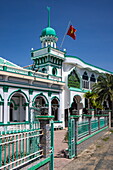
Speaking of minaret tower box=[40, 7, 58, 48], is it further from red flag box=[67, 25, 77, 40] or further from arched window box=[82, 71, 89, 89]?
arched window box=[82, 71, 89, 89]

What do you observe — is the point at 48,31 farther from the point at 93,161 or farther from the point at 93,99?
the point at 93,161

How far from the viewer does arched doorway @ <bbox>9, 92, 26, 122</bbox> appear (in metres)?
20.4

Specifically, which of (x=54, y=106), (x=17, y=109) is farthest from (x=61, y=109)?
(x=17, y=109)

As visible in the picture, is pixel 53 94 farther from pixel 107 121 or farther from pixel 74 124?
pixel 74 124

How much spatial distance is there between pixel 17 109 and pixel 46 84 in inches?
163

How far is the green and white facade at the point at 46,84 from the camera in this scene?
17109 millimetres

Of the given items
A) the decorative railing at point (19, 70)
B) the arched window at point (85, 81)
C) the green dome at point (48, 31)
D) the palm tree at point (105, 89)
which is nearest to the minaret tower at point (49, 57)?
the green dome at point (48, 31)

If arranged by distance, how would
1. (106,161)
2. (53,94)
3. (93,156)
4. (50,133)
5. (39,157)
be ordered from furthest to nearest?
(53,94)
(93,156)
(106,161)
(50,133)
(39,157)

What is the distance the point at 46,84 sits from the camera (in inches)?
830

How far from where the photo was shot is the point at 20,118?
813 inches

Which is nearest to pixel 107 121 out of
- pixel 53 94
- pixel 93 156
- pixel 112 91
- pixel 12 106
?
pixel 112 91

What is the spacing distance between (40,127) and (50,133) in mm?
472

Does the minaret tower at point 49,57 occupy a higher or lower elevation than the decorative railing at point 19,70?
higher

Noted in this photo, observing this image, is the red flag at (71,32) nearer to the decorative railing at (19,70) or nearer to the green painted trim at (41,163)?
the decorative railing at (19,70)
